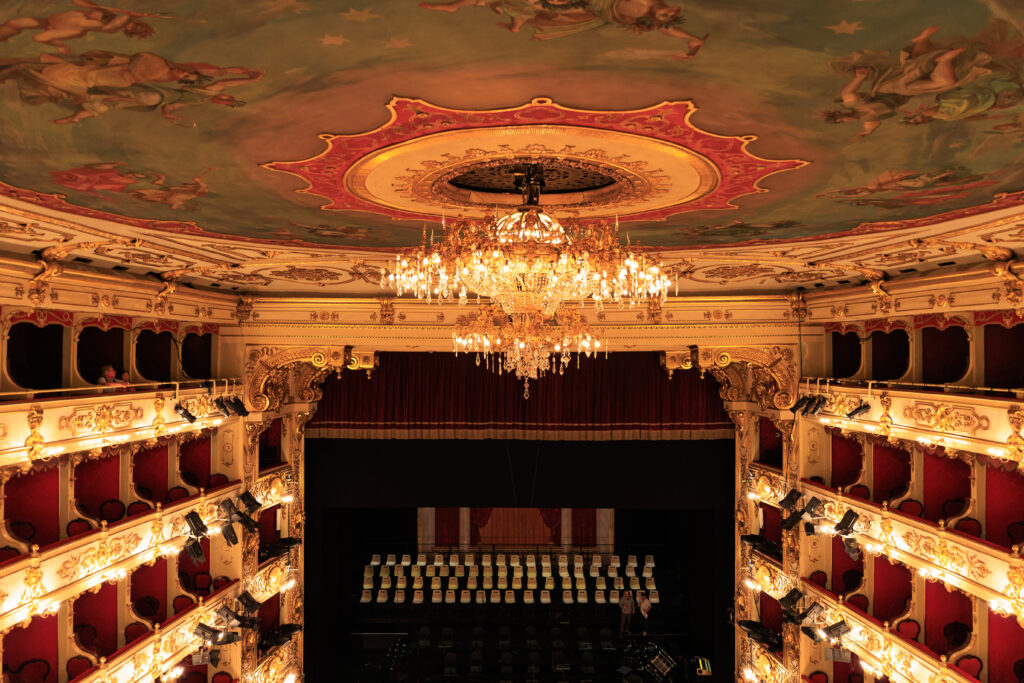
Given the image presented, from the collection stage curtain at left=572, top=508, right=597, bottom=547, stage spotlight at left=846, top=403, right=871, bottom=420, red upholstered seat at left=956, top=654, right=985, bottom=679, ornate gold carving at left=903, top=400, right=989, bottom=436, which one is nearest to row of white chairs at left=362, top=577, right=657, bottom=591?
stage curtain at left=572, top=508, right=597, bottom=547

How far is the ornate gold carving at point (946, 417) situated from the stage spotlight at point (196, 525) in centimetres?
1178

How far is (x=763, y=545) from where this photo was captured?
15891mm

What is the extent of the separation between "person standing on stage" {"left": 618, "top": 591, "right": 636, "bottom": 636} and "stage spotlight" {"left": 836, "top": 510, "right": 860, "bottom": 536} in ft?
30.8

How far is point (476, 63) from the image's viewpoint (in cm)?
352

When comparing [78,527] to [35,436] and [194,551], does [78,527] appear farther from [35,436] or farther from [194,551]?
[35,436]

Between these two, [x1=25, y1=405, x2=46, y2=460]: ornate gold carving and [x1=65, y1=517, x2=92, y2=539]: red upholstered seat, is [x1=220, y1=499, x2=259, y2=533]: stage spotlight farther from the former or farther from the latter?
[x1=25, y1=405, x2=46, y2=460]: ornate gold carving

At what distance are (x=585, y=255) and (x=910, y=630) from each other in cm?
940

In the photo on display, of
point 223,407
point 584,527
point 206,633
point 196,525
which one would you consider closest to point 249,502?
point 196,525

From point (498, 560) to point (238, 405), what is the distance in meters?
11.9

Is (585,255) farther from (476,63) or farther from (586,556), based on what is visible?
(586,556)

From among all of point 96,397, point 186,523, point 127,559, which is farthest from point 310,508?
point 96,397

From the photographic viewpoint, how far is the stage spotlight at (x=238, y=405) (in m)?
14.1

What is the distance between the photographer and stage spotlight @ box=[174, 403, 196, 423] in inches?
477

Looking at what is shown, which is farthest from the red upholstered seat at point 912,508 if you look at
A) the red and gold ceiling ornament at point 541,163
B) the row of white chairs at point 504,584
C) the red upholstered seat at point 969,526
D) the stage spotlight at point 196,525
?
the stage spotlight at point 196,525
